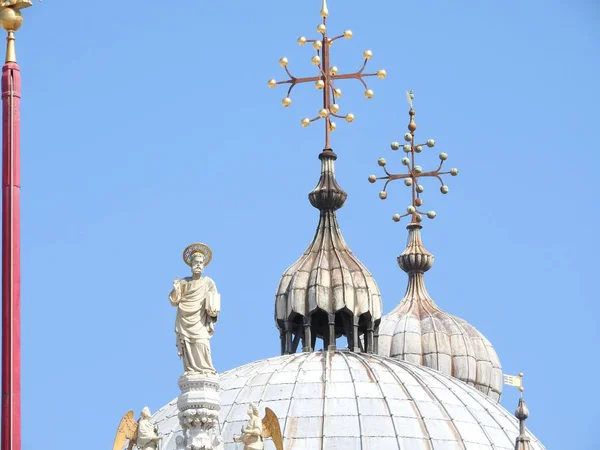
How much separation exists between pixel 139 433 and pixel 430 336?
38221 millimetres

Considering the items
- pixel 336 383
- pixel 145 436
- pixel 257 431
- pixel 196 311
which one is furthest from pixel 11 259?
pixel 336 383

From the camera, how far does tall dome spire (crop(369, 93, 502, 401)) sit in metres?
139

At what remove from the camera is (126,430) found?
341 ft

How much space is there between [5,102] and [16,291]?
4340 mm

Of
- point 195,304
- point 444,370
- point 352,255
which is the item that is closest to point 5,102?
point 195,304

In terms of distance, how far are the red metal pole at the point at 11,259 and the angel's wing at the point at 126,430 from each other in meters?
21.7

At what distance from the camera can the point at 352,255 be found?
129000 mm

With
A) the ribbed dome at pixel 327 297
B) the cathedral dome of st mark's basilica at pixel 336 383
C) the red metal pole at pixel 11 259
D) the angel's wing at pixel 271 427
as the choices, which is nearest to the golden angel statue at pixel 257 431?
the angel's wing at pixel 271 427

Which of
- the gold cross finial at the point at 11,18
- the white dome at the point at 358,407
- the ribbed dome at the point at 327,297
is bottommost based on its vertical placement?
the gold cross finial at the point at 11,18

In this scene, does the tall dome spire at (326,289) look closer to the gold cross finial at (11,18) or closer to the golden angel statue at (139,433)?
the golden angel statue at (139,433)

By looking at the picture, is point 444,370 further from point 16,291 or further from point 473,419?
point 16,291

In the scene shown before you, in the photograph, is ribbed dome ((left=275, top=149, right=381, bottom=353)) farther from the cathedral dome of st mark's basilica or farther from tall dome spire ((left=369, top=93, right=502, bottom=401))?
tall dome spire ((left=369, top=93, right=502, bottom=401))

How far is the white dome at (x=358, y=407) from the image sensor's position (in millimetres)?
118125

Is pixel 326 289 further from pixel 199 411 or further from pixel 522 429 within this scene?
pixel 199 411
